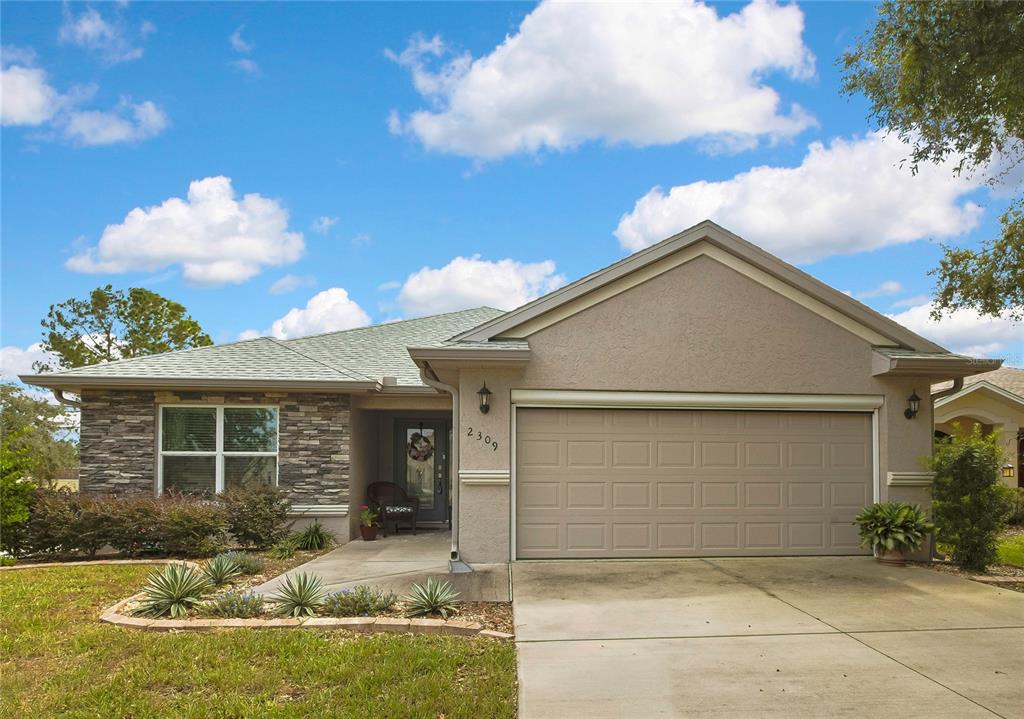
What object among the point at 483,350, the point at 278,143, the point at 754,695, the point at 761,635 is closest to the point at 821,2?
the point at 483,350

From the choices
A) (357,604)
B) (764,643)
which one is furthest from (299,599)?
(764,643)

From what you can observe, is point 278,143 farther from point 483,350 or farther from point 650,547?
point 650,547

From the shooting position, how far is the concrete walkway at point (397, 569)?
28.7 ft

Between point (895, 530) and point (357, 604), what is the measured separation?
725cm

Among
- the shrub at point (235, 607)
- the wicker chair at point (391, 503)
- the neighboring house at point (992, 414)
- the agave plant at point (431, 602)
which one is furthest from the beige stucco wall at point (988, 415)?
the shrub at point (235, 607)

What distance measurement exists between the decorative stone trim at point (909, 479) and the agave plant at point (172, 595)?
9120 mm

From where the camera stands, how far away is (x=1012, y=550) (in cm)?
1329

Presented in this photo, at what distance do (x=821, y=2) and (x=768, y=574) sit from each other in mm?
8024

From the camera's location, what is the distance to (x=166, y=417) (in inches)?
520

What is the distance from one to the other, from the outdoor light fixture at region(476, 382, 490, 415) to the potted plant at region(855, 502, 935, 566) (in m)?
5.46

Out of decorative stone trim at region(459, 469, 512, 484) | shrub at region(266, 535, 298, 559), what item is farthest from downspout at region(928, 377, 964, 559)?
shrub at region(266, 535, 298, 559)

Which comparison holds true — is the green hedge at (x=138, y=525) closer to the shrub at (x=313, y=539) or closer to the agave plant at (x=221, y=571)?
the shrub at (x=313, y=539)

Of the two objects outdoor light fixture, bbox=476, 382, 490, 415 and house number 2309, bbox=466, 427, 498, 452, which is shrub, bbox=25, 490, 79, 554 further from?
outdoor light fixture, bbox=476, 382, 490, 415

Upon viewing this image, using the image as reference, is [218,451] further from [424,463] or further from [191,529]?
[424,463]
